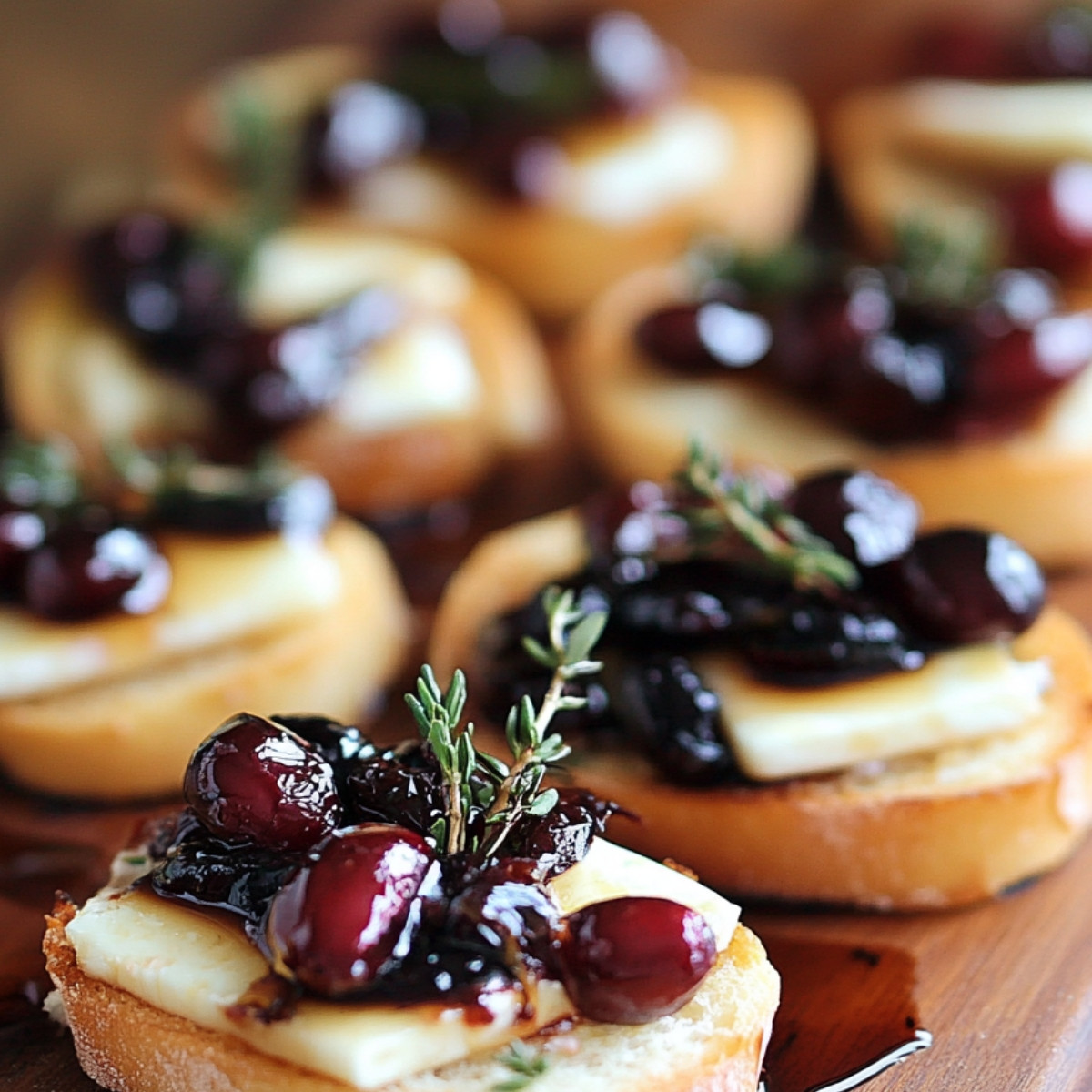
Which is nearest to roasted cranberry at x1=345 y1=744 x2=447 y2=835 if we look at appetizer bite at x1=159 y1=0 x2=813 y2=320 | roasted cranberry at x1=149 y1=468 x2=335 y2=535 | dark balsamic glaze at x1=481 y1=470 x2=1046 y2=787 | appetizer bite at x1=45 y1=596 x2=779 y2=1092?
appetizer bite at x1=45 y1=596 x2=779 y2=1092

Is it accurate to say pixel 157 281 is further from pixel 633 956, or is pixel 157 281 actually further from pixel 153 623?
pixel 633 956

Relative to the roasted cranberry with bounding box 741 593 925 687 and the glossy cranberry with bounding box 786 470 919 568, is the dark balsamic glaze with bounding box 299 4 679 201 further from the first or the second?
the roasted cranberry with bounding box 741 593 925 687

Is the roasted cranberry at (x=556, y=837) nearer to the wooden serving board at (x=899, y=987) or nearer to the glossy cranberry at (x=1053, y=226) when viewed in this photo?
the wooden serving board at (x=899, y=987)

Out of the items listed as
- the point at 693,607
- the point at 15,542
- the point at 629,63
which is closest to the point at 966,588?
the point at 693,607

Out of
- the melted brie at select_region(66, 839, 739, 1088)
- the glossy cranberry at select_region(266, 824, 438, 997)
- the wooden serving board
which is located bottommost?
the wooden serving board

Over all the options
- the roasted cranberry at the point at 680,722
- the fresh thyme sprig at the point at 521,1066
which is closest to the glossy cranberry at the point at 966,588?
the roasted cranberry at the point at 680,722

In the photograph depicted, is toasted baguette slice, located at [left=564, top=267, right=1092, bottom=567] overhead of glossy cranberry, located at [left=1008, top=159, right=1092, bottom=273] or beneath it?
beneath

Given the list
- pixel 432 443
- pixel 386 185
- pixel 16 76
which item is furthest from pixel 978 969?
pixel 16 76
